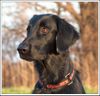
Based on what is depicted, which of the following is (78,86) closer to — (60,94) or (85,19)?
(60,94)

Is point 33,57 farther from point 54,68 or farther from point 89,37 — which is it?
point 89,37

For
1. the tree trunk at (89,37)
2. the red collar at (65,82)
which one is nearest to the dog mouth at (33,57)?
the red collar at (65,82)

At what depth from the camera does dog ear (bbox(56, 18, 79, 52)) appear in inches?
164

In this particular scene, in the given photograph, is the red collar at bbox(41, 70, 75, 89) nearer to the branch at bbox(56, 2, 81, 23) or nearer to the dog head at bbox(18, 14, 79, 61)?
the dog head at bbox(18, 14, 79, 61)

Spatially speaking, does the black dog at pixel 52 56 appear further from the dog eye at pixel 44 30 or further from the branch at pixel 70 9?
the branch at pixel 70 9

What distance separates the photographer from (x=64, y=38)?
423 cm

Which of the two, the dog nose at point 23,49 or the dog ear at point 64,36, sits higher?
the dog ear at point 64,36

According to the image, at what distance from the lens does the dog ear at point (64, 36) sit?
4164 millimetres

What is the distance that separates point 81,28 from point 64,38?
8289 mm

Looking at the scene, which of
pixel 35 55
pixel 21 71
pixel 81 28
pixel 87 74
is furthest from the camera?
pixel 81 28

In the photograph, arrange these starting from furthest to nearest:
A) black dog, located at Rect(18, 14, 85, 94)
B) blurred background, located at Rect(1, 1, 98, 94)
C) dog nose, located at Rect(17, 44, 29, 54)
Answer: blurred background, located at Rect(1, 1, 98, 94), black dog, located at Rect(18, 14, 85, 94), dog nose, located at Rect(17, 44, 29, 54)

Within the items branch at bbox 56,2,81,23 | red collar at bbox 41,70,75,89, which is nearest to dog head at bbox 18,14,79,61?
red collar at bbox 41,70,75,89

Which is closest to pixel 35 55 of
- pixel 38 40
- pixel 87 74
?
pixel 38 40

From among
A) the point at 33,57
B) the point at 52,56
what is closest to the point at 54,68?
the point at 52,56
